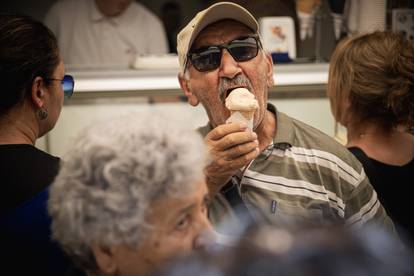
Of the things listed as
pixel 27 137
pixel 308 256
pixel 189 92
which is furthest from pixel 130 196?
pixel 189 92

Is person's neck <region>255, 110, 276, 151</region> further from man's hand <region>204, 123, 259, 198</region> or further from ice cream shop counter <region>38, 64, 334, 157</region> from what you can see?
ice cream shop counter <region>38, 64, 334, 157</region>

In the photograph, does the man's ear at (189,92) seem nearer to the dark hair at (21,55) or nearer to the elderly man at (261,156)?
the elderly man at (261,156)

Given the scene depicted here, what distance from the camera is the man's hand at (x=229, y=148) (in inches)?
68.9

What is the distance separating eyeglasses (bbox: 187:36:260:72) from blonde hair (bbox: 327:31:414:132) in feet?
1.84

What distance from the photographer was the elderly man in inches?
77.1

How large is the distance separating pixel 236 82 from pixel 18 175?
0.78m

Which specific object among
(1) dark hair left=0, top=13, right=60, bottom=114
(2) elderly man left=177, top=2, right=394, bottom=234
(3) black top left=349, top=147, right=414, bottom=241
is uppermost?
(1) dark hair left=0, top=13, right=60, bottom=114

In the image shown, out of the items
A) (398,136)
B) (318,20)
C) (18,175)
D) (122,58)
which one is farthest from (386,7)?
(18,175)

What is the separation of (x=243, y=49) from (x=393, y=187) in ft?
2.77

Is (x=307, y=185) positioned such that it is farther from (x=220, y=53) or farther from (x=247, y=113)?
(x=220, y=53)

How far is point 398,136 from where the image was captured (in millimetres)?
2420

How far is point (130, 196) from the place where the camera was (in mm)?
1109

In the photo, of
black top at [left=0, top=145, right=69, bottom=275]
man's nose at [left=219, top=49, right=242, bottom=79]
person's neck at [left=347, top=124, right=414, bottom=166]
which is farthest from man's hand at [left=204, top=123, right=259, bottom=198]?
person's neck at [left=347, top=124, right=414, bottom=166]

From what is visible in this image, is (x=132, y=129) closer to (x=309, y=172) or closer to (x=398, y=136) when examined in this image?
(x=309, y=172)
